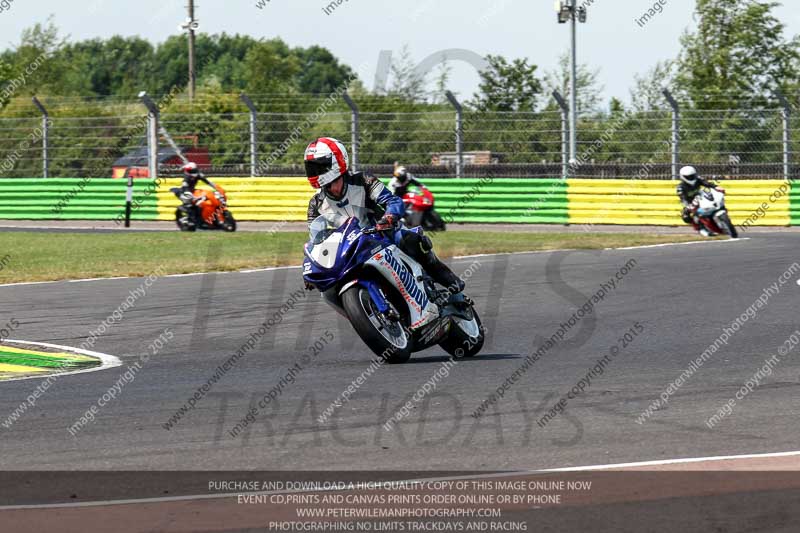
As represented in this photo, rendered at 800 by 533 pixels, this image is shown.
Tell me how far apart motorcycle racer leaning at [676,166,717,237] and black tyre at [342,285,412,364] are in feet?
53.2

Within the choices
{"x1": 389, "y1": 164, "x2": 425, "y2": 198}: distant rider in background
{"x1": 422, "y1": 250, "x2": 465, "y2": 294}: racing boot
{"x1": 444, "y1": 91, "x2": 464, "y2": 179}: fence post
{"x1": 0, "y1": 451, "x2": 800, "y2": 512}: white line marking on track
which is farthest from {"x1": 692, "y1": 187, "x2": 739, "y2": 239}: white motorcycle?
{"x1": 0, "y1": 451, "x2": 800, "y2": 512}: white line marking on track

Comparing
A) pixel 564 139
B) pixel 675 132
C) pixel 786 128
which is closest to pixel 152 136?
pixel 564 139

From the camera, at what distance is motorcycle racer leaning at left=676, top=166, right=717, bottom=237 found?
25.0m

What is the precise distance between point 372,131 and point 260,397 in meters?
22.0

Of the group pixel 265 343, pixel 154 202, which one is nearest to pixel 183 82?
pixel 154 202

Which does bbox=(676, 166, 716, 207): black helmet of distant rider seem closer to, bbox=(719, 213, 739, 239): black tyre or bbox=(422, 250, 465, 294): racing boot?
bbox=(719, 213, 739, 239): black tyre

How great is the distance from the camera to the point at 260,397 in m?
8.28

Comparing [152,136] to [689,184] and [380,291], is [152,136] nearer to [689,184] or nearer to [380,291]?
[689,184]

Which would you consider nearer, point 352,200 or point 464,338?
point 352,200

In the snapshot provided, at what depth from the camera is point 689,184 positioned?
998 inches

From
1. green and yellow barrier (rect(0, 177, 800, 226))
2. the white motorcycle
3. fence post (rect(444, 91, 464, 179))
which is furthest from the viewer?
fence post (rect(444, 91, 464, 179))

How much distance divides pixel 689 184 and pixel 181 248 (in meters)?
10.1

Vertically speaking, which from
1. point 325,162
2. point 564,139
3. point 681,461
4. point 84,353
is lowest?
point 84,353

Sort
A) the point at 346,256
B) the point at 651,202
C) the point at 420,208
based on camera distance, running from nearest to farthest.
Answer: the point at 346,256 < the point at 420,208 < the point at 651,202
